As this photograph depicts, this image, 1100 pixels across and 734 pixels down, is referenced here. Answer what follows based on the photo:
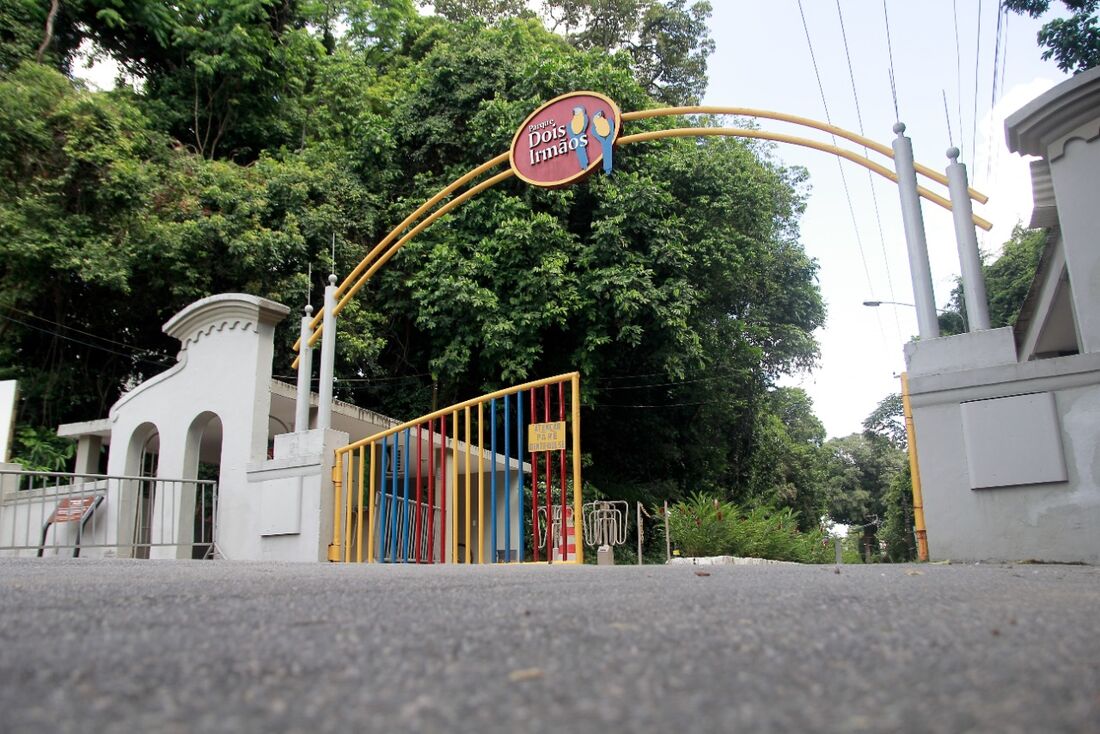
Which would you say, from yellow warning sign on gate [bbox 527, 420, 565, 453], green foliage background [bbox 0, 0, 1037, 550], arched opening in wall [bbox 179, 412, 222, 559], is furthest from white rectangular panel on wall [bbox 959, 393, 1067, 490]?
green foliage background [bbox 0, 0, 1037, 550]

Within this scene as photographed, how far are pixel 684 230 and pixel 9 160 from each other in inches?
495

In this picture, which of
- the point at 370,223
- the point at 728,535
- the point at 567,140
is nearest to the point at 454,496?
the point at 567,140

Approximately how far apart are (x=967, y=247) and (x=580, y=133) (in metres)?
4.26

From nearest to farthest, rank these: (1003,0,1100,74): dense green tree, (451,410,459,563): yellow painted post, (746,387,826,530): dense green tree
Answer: (451,410,459,563): yellow painted post
(1003,0,1100,74): dense green tree
(746,387,826,530): dense green tree

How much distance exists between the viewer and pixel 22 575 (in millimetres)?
4734

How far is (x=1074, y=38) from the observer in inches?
600

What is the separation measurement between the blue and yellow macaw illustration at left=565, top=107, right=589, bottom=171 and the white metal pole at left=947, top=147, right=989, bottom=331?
375cm

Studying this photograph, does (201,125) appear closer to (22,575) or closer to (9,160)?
(9,160)

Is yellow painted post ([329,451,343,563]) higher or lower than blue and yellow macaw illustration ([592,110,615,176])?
lower

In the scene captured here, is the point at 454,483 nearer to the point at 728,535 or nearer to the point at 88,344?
the point at 728,535

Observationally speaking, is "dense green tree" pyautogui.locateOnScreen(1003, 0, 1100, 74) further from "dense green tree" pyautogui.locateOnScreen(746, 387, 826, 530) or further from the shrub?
"dense green tree" pyautogui.locateOnScreen(746, 387, 826, 530)

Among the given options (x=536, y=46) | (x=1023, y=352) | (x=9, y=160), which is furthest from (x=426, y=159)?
(x=1023, y=352)

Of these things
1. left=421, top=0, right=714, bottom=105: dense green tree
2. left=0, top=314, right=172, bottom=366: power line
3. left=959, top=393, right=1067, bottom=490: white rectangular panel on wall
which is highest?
left=421, top=0, right=714, bottom=105: dense green tree

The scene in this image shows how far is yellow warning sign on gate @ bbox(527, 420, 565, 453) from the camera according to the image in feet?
27.5
